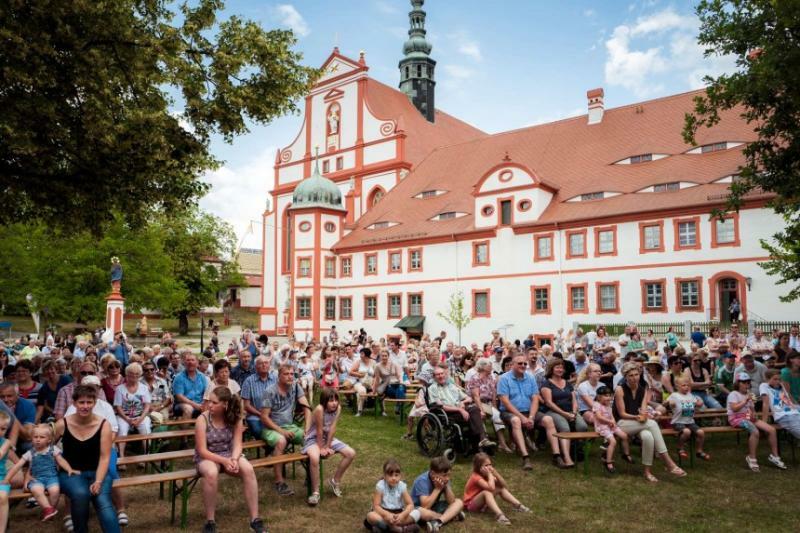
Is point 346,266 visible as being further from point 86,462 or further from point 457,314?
point 86,462

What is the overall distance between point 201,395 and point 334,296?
109 ft

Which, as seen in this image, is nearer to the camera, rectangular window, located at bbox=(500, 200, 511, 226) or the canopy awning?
rectangular window, located at bbox=(500, 200, 511, 226)

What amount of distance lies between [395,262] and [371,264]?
2.09 meters

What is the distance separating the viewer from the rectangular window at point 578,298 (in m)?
32.7

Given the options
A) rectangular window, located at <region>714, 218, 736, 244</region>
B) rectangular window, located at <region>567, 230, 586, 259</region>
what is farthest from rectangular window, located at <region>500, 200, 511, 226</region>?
rectangular window, located at <region>714, 218, 736, 244</region>

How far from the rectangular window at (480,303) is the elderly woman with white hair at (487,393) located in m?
25.6

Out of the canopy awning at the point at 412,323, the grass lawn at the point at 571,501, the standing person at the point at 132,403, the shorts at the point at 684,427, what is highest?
the canopy awning at the point at 412,323

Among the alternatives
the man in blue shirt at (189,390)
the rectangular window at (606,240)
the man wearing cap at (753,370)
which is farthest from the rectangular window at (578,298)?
the man in blue shirt at (189,390)

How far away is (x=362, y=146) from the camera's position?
158ft

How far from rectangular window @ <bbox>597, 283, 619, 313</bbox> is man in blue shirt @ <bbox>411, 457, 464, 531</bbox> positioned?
26666 mm

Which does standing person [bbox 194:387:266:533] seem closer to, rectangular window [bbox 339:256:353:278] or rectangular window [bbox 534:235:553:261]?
rectangular window [bbox 534:235:553:261]

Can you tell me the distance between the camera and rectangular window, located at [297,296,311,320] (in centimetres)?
4309

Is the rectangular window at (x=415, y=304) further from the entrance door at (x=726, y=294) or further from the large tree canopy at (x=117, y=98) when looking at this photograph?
the large tree canopy at (x=117, y=98)

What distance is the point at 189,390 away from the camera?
10.5m
